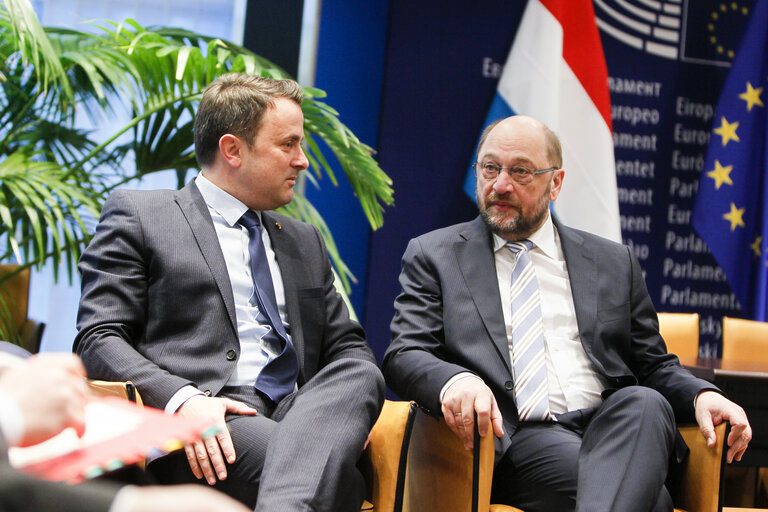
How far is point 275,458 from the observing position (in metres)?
1.67

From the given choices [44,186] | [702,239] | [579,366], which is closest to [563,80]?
[702,239]

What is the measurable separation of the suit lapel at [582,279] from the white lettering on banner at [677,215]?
7.21ft

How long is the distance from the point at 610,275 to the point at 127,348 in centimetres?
148

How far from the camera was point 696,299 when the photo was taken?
4.72m

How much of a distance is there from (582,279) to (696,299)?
8.04ft

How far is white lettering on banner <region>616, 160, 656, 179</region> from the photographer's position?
182 inches

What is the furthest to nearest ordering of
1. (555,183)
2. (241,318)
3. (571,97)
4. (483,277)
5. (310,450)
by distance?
(571,97)
(555,183)
(483,277)
(241,318)
(310,450)

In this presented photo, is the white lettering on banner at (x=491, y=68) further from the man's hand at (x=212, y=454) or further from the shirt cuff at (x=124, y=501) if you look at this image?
the shirt cuff at (x=124, y=501)

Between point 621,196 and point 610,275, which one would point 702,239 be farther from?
point 610,275

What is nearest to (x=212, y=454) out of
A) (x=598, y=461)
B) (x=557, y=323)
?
(x=598, y=461)

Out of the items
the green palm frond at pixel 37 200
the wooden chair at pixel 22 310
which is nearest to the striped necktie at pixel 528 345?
the green palm frond at pixel 37 200

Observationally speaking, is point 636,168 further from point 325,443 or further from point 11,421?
point 11,421

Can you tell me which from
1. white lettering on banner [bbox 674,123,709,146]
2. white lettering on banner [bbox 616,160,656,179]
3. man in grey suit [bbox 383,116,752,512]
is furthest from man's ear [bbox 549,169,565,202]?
white lettering on banner [bbox 674,123,709,146]

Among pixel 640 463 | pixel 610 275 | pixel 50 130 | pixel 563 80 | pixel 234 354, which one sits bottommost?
pixel 640 463
